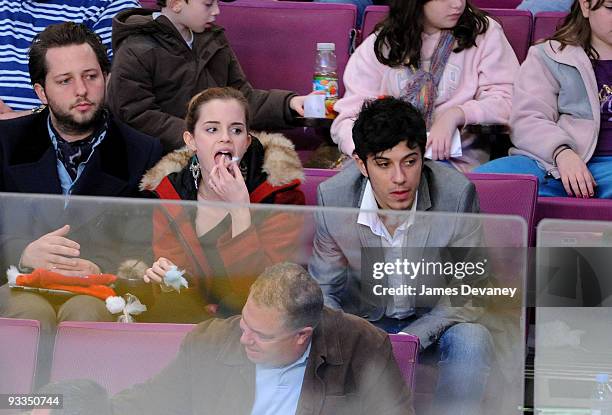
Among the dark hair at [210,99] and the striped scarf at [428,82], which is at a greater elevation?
the striped scarf at [428,82]

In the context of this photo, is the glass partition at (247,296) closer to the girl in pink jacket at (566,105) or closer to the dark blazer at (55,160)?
the dark blazer at (55,160)

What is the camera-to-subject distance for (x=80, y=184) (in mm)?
→ 2822

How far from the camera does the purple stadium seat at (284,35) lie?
3736mm

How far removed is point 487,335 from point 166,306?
53 cm

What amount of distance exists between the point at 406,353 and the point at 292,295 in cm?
22

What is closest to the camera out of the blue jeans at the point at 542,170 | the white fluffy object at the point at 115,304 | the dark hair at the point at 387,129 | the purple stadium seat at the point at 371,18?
the white fluffy object at the point at 115,304

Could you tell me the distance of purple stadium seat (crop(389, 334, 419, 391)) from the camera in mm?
1823

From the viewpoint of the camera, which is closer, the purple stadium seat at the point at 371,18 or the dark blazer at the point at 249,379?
the dark blazer at the point at 249,379

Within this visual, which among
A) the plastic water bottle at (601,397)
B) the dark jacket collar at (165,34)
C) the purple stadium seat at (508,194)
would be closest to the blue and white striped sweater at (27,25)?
the dark jacket collar at (165,34)

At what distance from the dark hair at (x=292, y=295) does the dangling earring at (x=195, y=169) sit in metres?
0.97

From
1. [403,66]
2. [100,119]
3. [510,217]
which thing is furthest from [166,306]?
[403,66]

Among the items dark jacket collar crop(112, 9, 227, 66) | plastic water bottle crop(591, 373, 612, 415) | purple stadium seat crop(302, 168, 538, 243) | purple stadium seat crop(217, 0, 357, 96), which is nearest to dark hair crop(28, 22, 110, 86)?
dark jacket collar crop(112, 9, 227, 66)

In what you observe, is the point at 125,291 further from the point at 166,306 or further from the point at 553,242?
the point at 553,242

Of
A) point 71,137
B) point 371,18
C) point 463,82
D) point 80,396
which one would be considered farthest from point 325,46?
point 80,396
